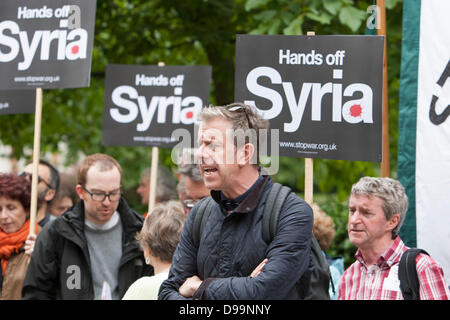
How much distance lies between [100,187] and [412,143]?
222 centimetres

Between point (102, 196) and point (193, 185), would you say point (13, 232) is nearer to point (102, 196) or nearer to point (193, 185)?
point (102, 196)

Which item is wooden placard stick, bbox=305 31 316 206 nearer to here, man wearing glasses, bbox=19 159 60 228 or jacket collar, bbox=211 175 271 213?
jacket collar, bbox=211 175 271 213

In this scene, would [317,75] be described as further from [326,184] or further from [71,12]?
[326,184]

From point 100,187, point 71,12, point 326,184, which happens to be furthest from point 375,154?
point 326,184

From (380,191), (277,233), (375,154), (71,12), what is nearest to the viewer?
(277,233)

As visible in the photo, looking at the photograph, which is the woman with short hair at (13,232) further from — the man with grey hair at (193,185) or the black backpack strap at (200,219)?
the black backpack strap at (200,219)

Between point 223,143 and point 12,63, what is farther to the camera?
point 12,63

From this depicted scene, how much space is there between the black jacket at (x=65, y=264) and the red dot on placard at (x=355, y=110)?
1681 millimetres

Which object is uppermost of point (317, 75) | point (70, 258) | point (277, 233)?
point (317, 75)

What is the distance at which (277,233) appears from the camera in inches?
116

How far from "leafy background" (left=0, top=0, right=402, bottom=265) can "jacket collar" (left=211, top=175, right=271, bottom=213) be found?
3002 millimetres

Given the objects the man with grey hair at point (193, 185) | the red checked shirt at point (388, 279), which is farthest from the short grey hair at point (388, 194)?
the man with grey hair at point (193, 185)

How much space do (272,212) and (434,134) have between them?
2.11 meters

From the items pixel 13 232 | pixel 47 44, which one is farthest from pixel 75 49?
pixel 13 232
